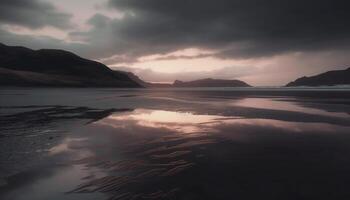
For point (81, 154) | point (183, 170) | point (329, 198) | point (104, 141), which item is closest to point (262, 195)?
point (329, 198)

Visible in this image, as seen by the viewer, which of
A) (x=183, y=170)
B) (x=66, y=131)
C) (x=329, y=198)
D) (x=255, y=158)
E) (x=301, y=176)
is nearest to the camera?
(x=329, y=198)

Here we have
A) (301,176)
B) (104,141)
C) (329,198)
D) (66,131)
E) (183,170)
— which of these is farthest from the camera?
(66,131)

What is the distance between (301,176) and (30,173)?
9.25 metres

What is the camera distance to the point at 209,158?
9.98m

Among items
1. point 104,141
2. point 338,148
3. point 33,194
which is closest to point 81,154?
point 104,141

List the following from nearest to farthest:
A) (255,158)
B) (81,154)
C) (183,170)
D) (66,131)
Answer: (183,170) → (255,158) → (81,154) → (66,131)

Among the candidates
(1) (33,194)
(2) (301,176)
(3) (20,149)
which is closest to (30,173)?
(1) (33,194)

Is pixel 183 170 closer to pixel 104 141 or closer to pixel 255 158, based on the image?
pixel 255 158

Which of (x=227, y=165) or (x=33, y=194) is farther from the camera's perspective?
(x=227, y=165)

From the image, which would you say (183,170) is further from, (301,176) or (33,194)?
(33,194)

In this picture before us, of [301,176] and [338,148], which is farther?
[338,148]

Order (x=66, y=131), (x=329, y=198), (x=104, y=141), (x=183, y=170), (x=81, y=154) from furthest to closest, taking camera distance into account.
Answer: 1. (x=66, y=131)
2. (x=104, y=141)
3. (x=81, y=154)
4. (x=183, y=170)
5. (x=329, y=198)

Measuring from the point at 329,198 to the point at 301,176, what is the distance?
1611 millimetres

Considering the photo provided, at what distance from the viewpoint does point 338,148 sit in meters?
11.2
